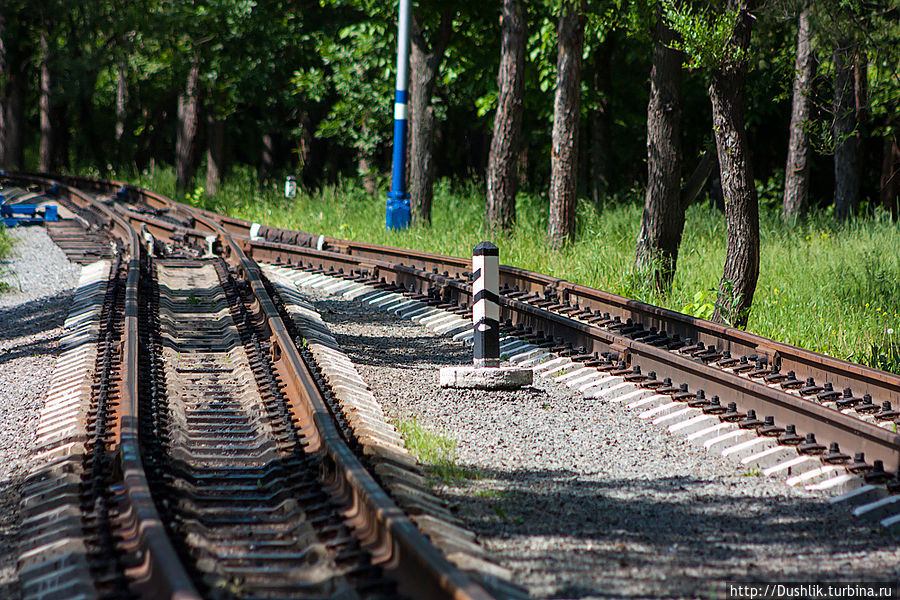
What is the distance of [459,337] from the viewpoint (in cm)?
988

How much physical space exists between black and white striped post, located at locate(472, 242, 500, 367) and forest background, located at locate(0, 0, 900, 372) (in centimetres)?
311

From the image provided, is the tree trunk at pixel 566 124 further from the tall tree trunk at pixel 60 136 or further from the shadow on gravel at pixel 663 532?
the tall tree trunk at pixel 60 136

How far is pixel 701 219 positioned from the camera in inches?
675

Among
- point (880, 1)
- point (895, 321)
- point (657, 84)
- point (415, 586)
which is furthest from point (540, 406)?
point (880, 1)

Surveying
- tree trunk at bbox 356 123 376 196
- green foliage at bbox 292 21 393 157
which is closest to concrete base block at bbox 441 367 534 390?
green foliage at bbox 292 21 393 157

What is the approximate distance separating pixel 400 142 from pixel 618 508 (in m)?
15.7

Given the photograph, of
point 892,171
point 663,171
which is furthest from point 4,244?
point 892,171

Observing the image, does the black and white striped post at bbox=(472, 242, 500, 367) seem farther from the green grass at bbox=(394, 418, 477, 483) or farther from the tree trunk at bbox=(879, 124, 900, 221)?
the tree trunk at bbox=(879, 124, 900, 221)

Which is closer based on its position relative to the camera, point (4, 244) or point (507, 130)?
point (4, 244)

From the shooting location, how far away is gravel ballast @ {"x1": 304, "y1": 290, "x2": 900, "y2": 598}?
13.6ft

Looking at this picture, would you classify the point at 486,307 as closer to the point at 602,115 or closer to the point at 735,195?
the point at 735,195

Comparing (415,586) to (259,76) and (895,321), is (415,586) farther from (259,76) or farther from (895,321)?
(259,76)

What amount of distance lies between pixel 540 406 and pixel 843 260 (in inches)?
258

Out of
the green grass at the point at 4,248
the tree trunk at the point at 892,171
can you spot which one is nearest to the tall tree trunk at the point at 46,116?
the green grass at the point at 4,248
